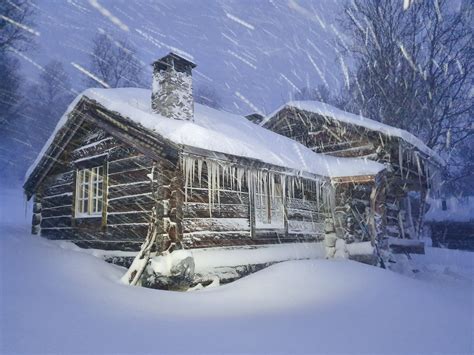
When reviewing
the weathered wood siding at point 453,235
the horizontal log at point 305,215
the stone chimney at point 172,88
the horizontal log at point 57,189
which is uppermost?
the stone chimney at point 172,88

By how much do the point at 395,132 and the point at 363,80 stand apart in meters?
11.5

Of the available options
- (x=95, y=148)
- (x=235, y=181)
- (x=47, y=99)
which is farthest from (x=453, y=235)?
(x=47, y=99)

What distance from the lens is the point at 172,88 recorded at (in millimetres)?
7875

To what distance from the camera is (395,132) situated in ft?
33.5

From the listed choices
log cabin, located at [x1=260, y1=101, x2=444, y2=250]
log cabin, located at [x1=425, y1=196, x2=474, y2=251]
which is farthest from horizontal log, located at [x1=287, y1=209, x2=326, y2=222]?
log cabin, located at [x1=425, y1=196, x2=474, y2=251]

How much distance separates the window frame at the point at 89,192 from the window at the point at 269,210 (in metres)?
4.09

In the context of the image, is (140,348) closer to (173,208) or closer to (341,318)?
(341,318)

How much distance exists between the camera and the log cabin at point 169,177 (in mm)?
6879

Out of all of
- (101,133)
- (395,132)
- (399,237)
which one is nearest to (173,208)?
(101,133)

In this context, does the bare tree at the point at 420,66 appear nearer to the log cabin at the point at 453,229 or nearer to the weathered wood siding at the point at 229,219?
the log cabin at the point at 453,229

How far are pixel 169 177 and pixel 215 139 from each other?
1243mm

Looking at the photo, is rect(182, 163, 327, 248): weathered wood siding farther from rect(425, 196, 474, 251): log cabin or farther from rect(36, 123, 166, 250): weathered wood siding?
rect(425, 196, 474, 251): log cabin

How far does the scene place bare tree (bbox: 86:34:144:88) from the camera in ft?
80.6

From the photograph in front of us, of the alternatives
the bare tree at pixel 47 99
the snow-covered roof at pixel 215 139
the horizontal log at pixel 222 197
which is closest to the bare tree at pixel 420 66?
the snow-covered roof at pixel 215 139
